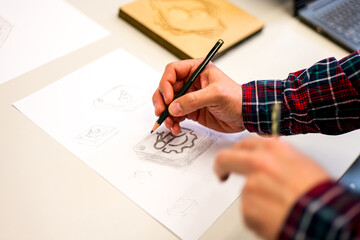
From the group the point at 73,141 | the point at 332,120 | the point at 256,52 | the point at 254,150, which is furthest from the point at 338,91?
the point at 73,141

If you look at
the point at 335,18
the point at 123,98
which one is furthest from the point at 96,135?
the point at 335,18

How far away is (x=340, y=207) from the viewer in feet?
1.09

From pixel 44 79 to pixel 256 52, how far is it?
0.50 meters

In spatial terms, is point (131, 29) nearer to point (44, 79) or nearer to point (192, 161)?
point (44, 79)

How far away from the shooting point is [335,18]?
1.00 metres

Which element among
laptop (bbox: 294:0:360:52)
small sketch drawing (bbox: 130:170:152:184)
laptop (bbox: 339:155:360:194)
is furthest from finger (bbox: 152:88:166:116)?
laptop (bbox: 294:0:360:52)

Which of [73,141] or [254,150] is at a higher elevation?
[73,141]

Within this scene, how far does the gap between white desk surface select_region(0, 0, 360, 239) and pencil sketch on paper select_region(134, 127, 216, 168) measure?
95 millimetres

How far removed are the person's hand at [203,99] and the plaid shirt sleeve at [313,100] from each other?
28mm

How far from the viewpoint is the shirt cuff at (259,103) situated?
69cm

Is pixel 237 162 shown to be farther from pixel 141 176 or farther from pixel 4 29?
pixel 4 29

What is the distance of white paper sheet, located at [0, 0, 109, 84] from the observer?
2.48 ft

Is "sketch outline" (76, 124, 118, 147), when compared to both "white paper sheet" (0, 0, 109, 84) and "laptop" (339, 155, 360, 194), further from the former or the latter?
"laptop" (339, 155, 360, 194)

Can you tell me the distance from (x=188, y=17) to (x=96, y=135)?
1.37 feet
